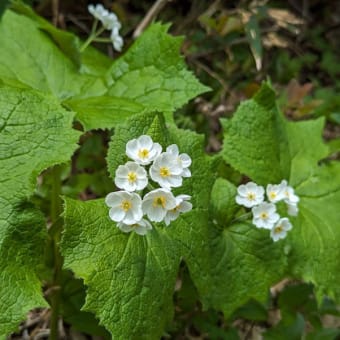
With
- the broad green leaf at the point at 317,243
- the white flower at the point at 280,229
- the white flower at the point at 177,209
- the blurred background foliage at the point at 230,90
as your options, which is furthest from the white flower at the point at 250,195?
the white flower at the point at 177,209

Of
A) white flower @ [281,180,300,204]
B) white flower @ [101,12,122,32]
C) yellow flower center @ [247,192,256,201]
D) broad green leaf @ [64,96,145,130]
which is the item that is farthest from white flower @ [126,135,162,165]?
white flower @ [101,12,122,32]

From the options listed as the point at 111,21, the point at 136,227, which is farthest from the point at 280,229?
the point at 111,21

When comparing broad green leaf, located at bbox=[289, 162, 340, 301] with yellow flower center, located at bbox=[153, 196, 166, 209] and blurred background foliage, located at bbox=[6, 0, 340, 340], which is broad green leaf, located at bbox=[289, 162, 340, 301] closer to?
blurred background foliage, located at bbox=[6, 0, 340, 340]

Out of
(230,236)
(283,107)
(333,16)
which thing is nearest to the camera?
(230,236)

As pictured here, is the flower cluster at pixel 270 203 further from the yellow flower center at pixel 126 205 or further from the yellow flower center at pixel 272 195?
the yellow flower center at pixel 126 205

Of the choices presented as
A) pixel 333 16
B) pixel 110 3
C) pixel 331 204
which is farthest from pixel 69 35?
pixel 333 16

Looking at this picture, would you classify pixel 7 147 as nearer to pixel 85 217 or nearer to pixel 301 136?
pixel 85 217
